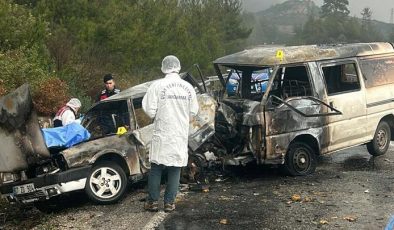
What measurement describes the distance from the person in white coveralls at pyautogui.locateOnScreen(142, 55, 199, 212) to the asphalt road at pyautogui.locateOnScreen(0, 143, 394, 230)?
0.50 m

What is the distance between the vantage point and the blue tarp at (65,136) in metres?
6.32

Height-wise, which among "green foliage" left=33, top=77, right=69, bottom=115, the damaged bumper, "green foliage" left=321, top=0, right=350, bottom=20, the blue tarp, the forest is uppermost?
"green foliage" left=321, top=0, right=350, bottom=20

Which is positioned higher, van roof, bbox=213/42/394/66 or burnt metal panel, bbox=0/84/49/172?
van roof, bbox=213/42/394/66

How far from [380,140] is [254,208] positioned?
428cm

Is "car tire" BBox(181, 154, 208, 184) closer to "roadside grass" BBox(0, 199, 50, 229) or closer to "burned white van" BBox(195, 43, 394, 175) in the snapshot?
"burned white van" BBox(195, 43, 394, 175)

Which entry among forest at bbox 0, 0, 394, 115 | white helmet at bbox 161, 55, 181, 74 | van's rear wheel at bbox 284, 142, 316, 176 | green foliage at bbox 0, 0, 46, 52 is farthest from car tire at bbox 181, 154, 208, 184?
green foliage at bbox 0, 0, 46, 52

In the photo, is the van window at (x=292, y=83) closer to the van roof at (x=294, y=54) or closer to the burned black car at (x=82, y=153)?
the van roof at (x=294, y=54)

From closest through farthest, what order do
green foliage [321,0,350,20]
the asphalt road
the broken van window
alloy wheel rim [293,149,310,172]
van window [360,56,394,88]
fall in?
the asphalt road
alloy wheel rim [293,149,310,172]
the broken van window
van window [360,56,394,88]
green foliage [321,0,350,20]

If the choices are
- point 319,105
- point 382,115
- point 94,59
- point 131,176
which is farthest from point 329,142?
point 94,59

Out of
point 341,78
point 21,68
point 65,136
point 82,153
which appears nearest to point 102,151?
point 82,153

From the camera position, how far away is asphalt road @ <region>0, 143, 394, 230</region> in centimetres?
557

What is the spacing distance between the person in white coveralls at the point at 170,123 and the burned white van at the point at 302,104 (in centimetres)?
164

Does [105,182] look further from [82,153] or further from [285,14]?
[285,14]

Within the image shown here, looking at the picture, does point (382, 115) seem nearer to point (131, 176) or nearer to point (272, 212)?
point (272, 212)
